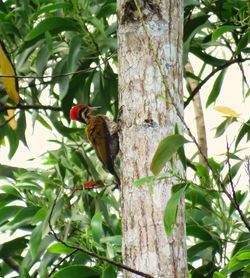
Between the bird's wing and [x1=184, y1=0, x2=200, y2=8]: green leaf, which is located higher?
[x1=184, y1=0, x2=200, y2=8]: green leaf

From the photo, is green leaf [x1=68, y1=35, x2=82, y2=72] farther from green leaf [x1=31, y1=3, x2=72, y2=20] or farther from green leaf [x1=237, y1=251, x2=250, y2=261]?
green leaf [x1=237, y1=251, x2=250, y2=261]

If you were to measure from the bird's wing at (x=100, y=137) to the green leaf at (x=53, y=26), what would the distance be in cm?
76

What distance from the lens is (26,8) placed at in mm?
3480

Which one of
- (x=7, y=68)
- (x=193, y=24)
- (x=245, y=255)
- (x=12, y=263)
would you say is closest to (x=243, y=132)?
(x=193, y=24)

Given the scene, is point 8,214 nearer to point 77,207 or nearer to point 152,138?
point 77,207

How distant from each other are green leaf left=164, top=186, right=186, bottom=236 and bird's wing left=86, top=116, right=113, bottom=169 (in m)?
1.78

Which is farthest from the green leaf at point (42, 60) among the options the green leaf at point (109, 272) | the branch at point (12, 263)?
the green leaf at point (109, 272)

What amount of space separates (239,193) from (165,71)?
33.9 inches

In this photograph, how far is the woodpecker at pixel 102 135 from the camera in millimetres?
3746

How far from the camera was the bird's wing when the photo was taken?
375 centimetres

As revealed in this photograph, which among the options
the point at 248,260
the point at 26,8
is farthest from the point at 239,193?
the point at 26,8

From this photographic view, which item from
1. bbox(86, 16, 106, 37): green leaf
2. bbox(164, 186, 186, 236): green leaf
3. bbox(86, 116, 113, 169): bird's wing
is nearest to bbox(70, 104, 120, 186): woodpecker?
bbox(86, 116, 113, 169): bird's wing

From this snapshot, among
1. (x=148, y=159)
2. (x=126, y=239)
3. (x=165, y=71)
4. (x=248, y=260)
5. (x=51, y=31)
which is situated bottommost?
(x=248, y=260)

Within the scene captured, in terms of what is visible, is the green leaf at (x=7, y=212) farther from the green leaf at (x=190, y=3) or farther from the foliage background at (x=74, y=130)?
the green leaf at (x=190, y=3)
